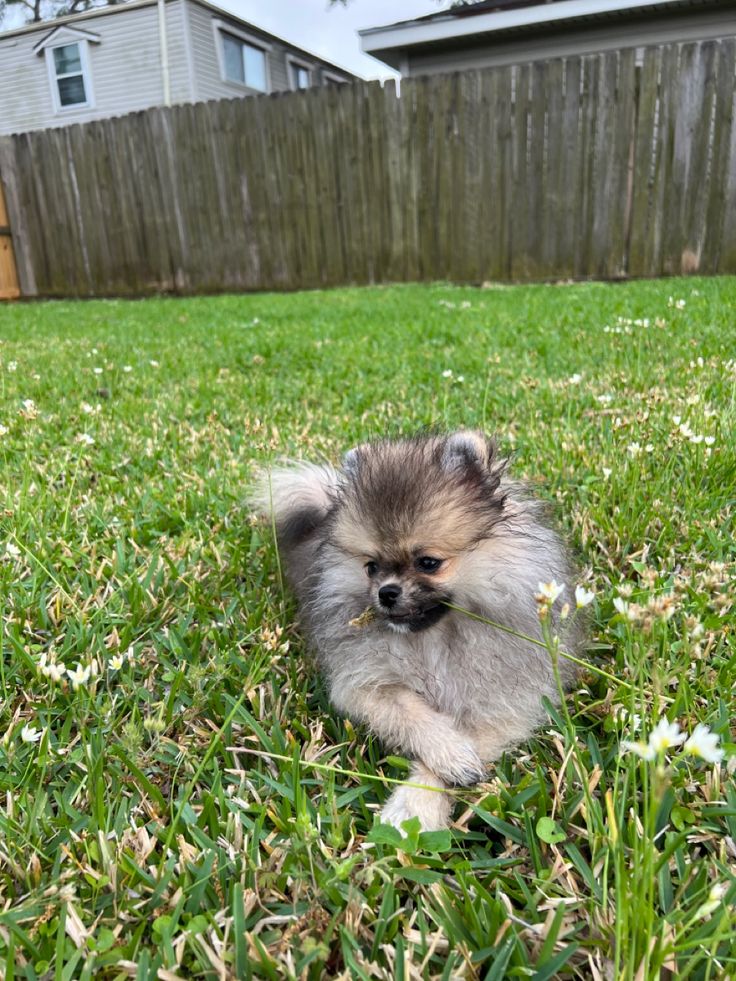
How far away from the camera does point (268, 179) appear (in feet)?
41.9

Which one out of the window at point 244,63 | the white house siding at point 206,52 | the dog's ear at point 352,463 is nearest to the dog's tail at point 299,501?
the dog's ear at point 352,463

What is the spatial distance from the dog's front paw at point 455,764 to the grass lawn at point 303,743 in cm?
4

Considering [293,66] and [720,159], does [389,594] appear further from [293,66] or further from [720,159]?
[293,66]

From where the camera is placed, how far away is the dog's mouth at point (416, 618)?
6.32 feet

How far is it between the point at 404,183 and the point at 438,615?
11322mm

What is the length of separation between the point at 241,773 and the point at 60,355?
5.93 meters

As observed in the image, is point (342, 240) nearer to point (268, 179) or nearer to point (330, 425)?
point (268, 179)

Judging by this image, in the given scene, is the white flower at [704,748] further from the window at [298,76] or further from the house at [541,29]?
the window at [298,76]

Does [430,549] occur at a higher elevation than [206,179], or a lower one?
lower

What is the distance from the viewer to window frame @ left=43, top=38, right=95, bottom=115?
23.8 metres

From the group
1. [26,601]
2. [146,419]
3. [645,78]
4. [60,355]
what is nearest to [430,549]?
[26,601]

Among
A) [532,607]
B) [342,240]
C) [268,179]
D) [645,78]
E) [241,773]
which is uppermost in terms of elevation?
[645,78]

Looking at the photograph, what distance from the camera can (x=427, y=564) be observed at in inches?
78.4

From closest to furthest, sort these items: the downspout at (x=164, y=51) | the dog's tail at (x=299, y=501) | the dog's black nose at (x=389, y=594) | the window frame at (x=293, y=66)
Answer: the dog's black nose at (x=389, y=594)
the dog's tail at (x=299, y=501)
the downspout at (x=164, y=51)
the window frame at (x=293, y=66)
